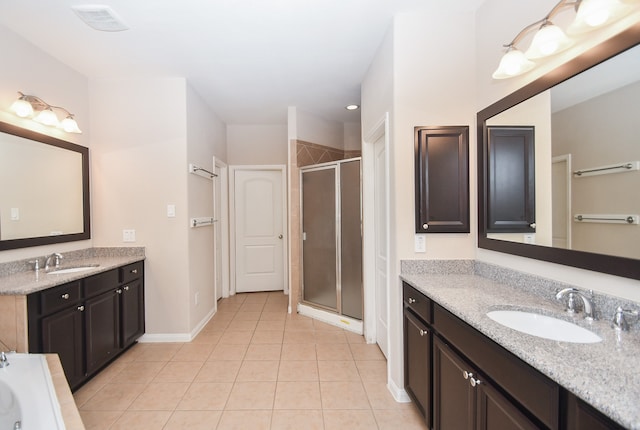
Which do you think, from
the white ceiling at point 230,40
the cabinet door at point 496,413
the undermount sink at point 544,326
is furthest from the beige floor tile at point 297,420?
the white ceiling at point 230,40

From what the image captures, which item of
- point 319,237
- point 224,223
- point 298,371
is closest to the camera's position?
point 298,371

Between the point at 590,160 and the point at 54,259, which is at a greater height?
the point at 590,160

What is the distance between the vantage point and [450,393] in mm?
1381

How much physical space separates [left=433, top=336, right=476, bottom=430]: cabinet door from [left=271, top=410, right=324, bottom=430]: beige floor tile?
2.37 ft

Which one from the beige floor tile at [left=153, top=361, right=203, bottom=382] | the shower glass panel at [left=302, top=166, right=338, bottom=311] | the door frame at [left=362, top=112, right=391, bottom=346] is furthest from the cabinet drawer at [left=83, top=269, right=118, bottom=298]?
the door frame at [left=362, top=112, right=391, bottom=346]

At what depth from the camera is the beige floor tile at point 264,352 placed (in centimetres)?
265

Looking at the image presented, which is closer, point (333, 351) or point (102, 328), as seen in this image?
point (102, 328)

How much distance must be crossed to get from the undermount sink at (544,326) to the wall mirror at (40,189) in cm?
320

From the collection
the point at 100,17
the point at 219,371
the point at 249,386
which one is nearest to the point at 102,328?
the point at 219,371

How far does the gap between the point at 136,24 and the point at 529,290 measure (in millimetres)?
3110

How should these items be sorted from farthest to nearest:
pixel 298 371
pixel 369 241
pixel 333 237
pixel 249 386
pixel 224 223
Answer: pixel 224 223, pixel 333 237, pixel 369 241, pixel 298 371, pixel 249 386

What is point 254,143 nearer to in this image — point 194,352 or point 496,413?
point 194,352

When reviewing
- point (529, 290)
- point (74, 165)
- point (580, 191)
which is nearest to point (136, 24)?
point (74, 165)

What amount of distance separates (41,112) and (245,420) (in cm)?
282
